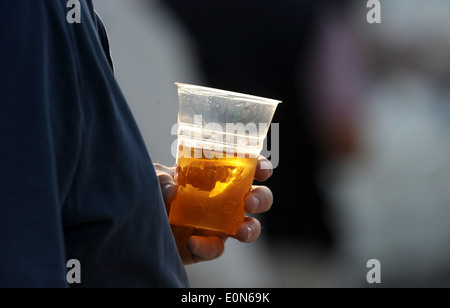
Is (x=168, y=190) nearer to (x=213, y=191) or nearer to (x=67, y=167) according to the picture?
(x=213, y=191)

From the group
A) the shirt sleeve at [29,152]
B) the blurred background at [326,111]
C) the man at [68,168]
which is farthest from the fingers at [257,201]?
the blurred background at [326,111]

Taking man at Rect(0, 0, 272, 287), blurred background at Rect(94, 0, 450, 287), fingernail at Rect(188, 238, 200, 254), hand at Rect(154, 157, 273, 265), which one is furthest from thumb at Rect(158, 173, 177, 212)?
blurred background at Rect(94, 0, 450, 287)

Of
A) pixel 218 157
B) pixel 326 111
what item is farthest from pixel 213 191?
pixel 326 111

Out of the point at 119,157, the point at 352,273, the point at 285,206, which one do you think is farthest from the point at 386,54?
the point at 119,157

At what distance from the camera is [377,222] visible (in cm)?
353

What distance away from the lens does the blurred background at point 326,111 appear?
11.2 feet

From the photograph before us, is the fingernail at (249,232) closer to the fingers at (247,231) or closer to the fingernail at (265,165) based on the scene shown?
the fingers at (247,231)

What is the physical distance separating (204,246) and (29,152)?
34.5 inches

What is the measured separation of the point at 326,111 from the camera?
3449 mm

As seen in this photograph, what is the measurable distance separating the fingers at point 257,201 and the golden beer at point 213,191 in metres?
0.03

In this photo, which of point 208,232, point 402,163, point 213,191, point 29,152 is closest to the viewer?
point 29,152

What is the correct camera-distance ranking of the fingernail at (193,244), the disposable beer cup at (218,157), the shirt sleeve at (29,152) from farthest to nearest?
the fingernail at (193,244) < the disposable beer cup at (218,157) < the shirt sleeve at (29,152)

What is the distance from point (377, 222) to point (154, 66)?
1.77 m

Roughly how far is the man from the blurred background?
2.50 m
